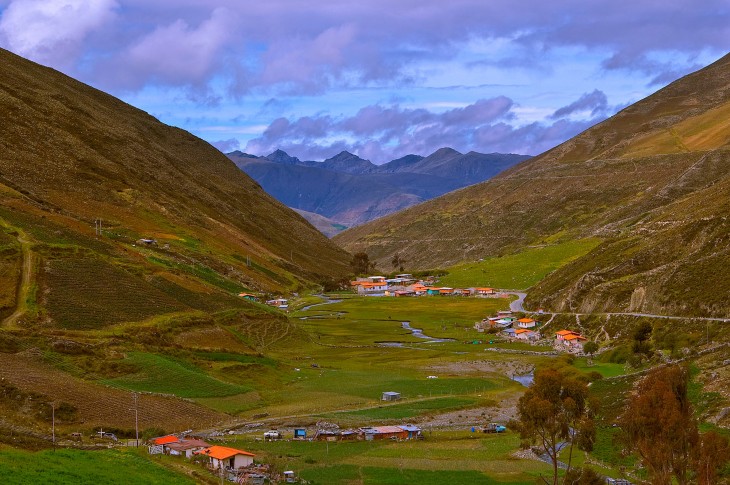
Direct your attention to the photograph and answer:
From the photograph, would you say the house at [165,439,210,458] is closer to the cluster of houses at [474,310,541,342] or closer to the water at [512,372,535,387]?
the water at [512,372,535,387]

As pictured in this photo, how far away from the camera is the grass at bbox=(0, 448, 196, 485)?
37.2 m

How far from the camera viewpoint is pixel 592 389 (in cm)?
7394

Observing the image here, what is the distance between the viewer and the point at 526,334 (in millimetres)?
120875

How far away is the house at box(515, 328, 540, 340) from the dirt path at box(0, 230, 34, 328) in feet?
211

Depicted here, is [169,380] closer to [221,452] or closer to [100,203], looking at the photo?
[221,452]

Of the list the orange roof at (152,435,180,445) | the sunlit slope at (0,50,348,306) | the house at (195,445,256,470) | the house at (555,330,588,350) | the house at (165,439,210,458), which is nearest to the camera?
the house at (195,445,256,470)

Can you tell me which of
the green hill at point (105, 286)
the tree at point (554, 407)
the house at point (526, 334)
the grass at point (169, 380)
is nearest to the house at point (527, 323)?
the house at point (526, 334)

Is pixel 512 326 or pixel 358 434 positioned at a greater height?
pixel 512 326

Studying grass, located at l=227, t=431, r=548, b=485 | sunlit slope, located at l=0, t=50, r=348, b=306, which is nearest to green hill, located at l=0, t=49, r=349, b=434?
sunlit slope, located at l=0, t=50, r=348, b=306

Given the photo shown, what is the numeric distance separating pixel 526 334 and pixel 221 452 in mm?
75203

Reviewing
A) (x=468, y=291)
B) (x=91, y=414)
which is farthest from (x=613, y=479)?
(x=468, y=291)

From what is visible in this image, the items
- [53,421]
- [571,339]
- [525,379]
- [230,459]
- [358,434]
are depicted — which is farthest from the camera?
[571,339]

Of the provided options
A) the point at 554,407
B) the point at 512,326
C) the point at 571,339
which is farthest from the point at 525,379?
the point at 554,407

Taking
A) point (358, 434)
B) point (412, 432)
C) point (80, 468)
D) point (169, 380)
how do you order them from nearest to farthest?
1. point (80, 468)
2. point (358, 434)
3. point (412, 432)
4. point (169, 380)
